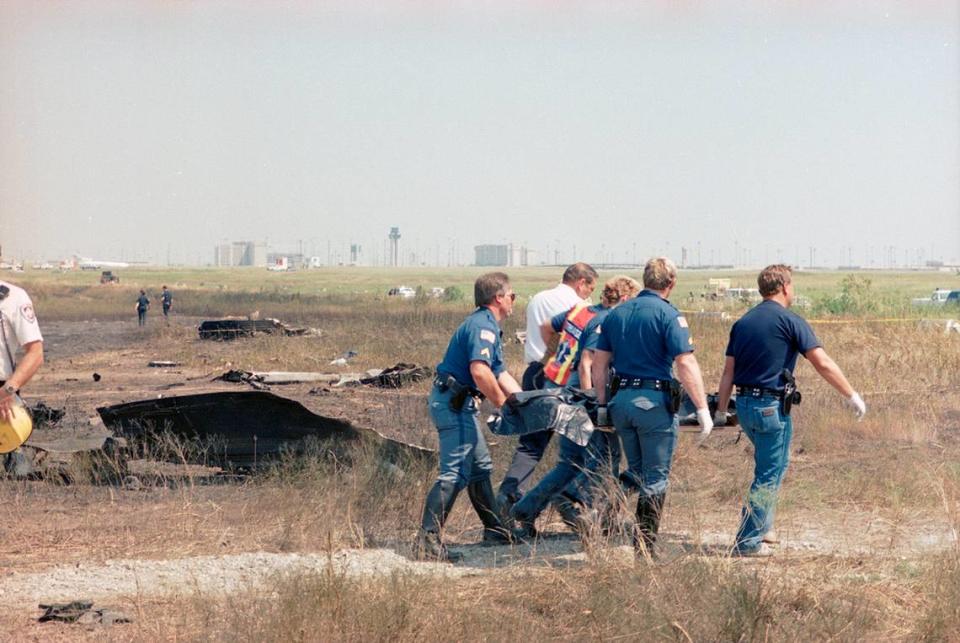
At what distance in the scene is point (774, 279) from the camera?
26.4 ft

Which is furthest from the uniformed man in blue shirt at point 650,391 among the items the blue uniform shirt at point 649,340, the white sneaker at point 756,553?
the white sneaker at point 756,553

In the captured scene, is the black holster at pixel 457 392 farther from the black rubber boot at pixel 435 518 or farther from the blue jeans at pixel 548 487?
the blue jeans at pixel 548 487

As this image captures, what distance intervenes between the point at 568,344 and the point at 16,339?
3.77 meters

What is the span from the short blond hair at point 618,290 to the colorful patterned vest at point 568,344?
162 mm

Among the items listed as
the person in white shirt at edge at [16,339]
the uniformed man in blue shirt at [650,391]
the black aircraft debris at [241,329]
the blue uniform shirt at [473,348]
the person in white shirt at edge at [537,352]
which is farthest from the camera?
the black aircraft debris at [241,329]

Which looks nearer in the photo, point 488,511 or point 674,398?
point 674,398

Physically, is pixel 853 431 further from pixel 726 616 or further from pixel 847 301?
pixel 847 301

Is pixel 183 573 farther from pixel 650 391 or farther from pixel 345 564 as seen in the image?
pixel 650 391

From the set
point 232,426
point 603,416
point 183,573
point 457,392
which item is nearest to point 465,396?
point 457,392

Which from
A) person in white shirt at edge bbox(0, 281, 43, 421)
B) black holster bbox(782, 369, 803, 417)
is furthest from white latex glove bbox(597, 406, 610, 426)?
person in white shirt at edge bbox(0, 281, 43, 421)

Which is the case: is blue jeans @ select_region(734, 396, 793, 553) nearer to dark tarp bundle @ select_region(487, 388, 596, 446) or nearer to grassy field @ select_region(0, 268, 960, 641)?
grassy field @ select_region(0, 268, 960, 641)

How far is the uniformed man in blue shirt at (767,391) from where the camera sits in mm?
7828

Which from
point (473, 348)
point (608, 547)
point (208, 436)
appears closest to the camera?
point (608, 547)

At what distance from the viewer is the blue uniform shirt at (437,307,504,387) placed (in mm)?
7719
